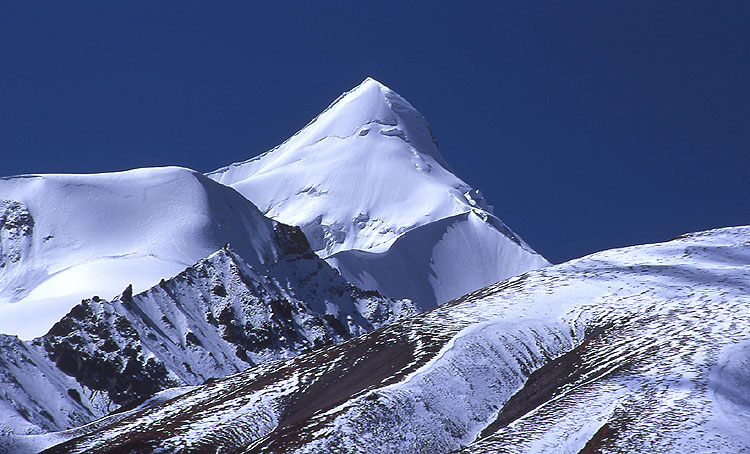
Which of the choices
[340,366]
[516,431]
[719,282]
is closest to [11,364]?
[340,366]

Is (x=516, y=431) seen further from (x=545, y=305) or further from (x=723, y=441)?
(x=545, y=305)

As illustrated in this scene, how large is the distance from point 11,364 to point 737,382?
14431 cm

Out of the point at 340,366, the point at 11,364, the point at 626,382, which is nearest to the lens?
the point at 626,382

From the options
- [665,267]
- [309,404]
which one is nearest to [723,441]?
[309,404]

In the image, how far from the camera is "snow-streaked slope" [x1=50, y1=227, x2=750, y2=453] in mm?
77125

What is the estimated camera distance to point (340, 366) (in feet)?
340

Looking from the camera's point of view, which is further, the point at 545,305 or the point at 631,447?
the point at 545,305

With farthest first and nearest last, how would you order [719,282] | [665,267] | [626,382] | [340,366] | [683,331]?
1. [665,267]
2. [719,282]
3. [340,366]
4. [683,331]
5. [626,382]

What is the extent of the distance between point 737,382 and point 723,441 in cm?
1114

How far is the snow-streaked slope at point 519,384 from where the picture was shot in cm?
7712

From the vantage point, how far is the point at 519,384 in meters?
91.3

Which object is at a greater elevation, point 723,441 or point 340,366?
point 340,366

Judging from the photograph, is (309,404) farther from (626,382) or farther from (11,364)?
(11,364)

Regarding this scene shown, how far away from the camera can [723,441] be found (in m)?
71.9
